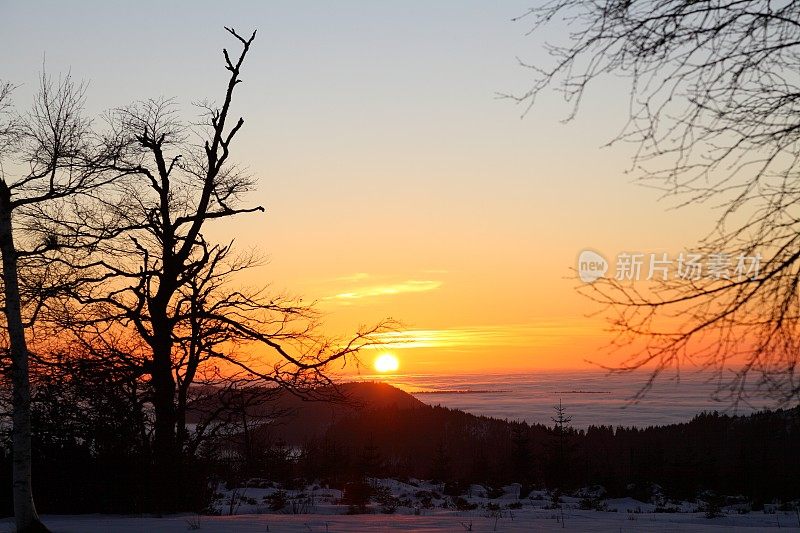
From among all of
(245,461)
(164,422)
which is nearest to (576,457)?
(245,461)

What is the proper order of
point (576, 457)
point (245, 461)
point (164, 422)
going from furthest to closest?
point (576, 457), point (245, 461), point (164, 422)

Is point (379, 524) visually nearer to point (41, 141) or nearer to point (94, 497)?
point (94, 497)

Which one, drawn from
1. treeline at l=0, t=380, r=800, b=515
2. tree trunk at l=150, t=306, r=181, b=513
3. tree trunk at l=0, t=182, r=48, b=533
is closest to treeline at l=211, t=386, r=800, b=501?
treeline at l=0, t=380, r=800, b=515

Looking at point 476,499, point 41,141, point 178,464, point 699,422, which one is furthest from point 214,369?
point 699,422

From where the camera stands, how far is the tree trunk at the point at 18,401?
8.00 metres

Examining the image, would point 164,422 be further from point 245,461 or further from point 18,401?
point 18,401

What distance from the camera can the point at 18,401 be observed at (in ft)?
27.0

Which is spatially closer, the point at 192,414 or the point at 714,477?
the point at 192,414

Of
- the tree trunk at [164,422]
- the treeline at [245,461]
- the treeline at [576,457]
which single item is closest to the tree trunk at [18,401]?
the treeline at [245,461]

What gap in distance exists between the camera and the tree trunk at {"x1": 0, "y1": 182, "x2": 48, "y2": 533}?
8.00 metres

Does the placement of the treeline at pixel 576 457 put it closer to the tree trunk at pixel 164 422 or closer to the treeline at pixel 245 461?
the treeline at pixel 245 461

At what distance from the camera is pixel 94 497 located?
11.7 meters

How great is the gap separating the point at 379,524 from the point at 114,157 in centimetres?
654

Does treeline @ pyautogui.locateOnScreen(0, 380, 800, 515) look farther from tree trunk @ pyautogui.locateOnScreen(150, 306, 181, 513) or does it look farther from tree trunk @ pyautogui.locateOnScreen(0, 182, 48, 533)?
tree trunk @ pyautogui.locateOnScreen(0, 182, 48, 533)
